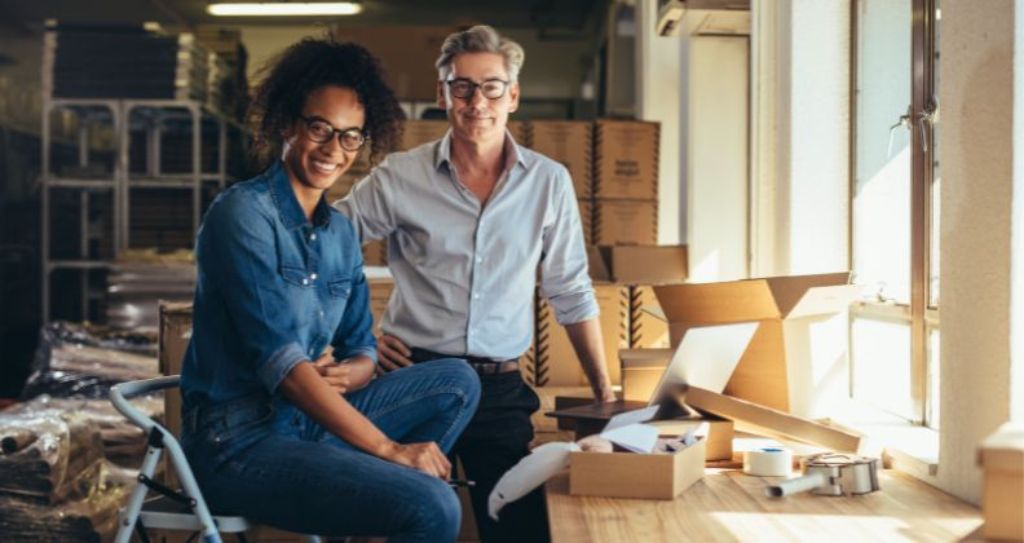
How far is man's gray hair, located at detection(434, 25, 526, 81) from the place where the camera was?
8.98ft

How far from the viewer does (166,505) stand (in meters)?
2.20

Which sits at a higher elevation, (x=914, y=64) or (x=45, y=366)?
(x=914, y=64)

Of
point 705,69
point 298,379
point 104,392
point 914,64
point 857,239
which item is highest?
point 705,69

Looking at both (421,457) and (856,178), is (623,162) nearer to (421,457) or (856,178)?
(856,178)

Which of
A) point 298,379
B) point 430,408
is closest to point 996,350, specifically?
point 430,408

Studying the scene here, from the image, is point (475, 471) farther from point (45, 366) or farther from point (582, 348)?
point (45, 366)

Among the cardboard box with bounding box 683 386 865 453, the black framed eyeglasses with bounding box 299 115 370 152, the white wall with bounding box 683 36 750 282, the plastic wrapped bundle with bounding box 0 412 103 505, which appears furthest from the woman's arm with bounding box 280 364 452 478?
the white wall with bounding box 683 36 750 282

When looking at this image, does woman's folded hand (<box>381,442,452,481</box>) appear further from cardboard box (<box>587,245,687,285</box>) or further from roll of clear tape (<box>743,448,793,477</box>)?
cardboard box (<box>587,245,687,285</box>)

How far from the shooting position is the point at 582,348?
2994 mm

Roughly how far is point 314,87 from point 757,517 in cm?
114

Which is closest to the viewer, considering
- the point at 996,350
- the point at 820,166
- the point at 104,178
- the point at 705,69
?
the point at 996,350

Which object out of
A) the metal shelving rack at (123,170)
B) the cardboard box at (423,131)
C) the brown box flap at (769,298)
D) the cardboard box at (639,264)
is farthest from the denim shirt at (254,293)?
the metal shelving rack at (123,170)

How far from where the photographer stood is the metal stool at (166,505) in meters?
2.06

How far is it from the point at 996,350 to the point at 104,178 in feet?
21.8
